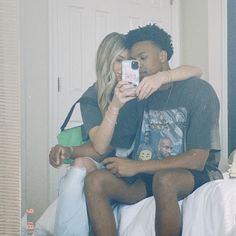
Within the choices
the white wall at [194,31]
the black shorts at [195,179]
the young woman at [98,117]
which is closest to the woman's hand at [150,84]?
the young woman at [98,117]

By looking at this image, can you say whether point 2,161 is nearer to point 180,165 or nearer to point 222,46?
point 180,165

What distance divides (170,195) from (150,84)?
315 millimetres

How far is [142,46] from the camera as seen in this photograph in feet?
4.22

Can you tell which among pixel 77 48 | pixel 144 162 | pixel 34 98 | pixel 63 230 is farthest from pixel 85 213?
pixel 77 48

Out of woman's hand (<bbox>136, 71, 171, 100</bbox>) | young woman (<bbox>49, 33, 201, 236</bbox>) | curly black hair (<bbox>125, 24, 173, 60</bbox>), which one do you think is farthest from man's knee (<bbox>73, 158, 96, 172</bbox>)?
curly black hair (<bbox>125, 24, 173, 60</bbox>)

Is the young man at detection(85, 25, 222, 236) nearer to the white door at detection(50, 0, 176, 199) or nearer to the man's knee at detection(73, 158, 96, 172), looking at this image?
the man's knee at detection(73, 158, 96, 172)

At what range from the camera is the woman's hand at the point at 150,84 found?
4.06 ft

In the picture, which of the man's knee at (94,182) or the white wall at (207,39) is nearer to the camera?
the man's knee at (94,182)

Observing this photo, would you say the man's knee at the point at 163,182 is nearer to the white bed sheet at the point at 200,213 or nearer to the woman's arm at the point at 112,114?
the white bed sheet at the point at 200,213

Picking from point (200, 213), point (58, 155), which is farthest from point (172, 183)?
point (58, 155)

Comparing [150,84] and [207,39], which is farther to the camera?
[207,39]

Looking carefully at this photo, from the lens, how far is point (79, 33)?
1.33m

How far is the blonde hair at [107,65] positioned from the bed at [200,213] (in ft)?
0.97

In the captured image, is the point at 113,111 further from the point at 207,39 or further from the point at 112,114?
the point at 207,39
